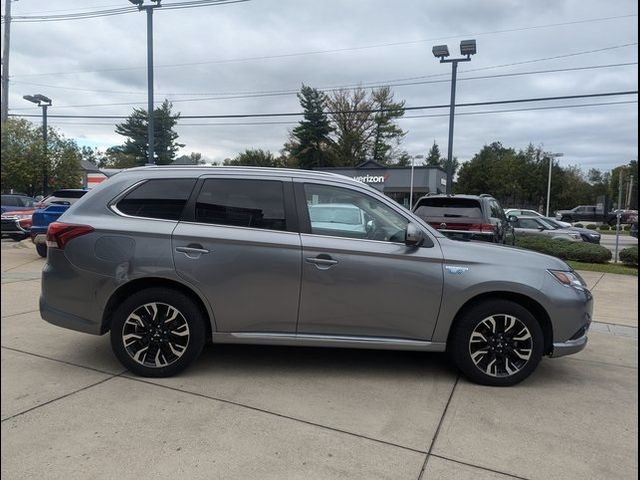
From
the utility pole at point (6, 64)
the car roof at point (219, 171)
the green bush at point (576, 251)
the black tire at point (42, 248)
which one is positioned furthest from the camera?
the green bush at point (576, 251)

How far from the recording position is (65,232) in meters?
4.12

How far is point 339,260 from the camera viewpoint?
407cm

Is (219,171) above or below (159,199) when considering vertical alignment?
above

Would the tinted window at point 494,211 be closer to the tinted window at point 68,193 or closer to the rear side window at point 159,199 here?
the rear side window at point 159,199

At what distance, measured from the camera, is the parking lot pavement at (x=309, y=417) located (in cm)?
292

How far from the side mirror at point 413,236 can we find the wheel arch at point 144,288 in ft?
5.80

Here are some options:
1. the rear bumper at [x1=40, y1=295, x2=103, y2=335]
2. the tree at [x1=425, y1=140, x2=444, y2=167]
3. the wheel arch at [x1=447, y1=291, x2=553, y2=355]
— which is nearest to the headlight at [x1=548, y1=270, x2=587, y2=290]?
the wheel arch at [x1=447, y1=291, x2=553, y2=355]

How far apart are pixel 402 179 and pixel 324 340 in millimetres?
37209

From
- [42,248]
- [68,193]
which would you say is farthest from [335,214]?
[68,193]

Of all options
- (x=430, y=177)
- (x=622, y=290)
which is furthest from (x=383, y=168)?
(x=622, y=290)

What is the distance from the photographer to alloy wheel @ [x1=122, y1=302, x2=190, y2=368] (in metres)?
4.09

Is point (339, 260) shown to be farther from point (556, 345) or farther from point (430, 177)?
point (430, 177)

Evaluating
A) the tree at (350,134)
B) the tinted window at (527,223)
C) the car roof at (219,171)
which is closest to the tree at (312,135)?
the tree at (350,134)

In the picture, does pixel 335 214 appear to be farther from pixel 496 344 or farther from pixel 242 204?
pixel 496 344
